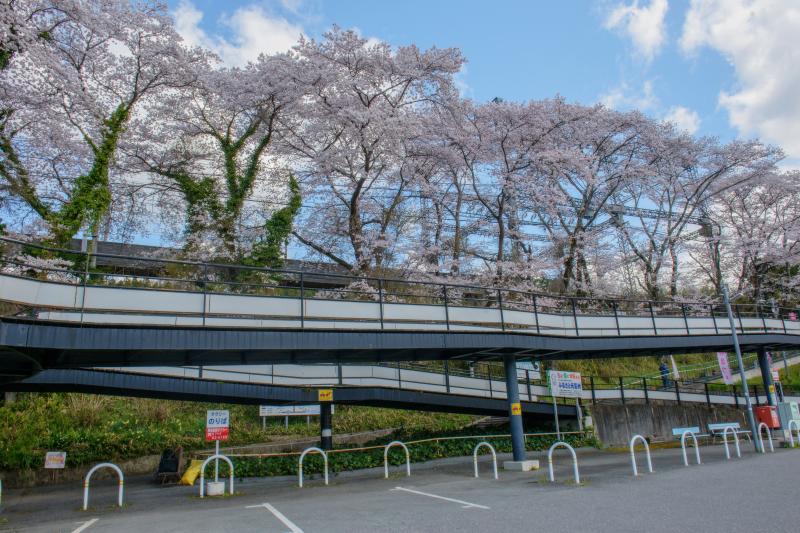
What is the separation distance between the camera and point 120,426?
18500 millimetres

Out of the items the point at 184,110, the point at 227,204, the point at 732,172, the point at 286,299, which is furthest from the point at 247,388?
the point at 732,172

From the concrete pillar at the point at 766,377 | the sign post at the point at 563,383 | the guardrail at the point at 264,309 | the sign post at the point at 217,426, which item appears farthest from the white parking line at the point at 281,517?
the concrete pillar at the point at 766,377

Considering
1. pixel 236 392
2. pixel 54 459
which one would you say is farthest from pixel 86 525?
pixel 236 392

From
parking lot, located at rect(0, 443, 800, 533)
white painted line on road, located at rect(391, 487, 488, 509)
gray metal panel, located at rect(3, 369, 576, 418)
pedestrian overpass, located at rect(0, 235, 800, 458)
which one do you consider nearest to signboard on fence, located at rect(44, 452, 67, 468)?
parking lot, located at rect(0, 443, 800, 533)

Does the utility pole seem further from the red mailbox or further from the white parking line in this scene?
the white parking line

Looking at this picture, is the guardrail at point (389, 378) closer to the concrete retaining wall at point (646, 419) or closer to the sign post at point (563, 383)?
the concrete retaining wall at point (646, 419)

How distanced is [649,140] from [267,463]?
2444 cm

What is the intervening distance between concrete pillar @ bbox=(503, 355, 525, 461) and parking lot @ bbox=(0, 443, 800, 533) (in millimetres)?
745

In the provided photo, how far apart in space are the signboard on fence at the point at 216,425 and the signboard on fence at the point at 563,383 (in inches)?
369

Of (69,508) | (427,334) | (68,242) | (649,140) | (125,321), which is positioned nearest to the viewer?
(125,321)

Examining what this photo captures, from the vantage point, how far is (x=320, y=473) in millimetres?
15078

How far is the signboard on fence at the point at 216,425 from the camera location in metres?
12.1

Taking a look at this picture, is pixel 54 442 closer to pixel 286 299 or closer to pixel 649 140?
pixel 286 299

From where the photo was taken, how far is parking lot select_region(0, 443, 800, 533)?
23.3 ft
